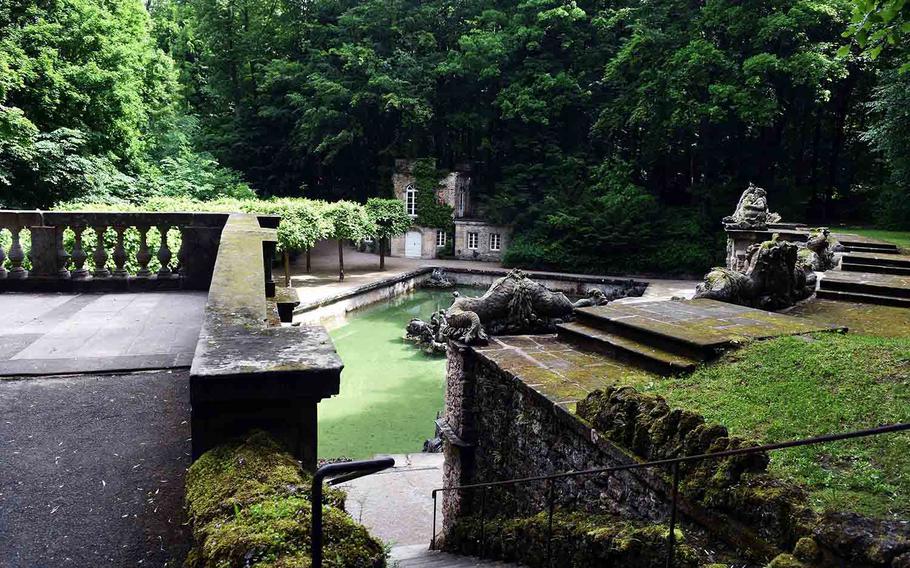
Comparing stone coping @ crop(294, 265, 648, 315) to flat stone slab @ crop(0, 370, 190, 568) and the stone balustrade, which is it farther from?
flat stone slab @ crop(0, 370, 190, 568)

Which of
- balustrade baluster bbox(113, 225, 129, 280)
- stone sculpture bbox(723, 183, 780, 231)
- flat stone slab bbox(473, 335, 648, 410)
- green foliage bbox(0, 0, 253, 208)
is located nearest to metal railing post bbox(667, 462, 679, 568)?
flat stone slab bbox(473, 335, 648, 410)

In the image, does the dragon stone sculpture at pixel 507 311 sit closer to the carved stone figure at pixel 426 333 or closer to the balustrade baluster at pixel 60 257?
the balustrade baluster at pixel 60 257

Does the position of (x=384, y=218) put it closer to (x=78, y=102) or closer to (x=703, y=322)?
(x=78, y=102)

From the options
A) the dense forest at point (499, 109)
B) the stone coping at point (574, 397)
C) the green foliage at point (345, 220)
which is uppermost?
the dense forest at point (499, 109)

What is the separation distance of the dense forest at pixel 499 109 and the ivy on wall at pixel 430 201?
6.64 feet

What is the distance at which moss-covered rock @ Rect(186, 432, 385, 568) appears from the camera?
179 cm

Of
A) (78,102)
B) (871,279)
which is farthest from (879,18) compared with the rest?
(78,102)

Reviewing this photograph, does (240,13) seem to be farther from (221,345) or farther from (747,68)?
(221,345)

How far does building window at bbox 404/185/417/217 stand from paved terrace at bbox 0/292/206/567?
1293 inches

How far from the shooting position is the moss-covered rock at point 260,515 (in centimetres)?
179

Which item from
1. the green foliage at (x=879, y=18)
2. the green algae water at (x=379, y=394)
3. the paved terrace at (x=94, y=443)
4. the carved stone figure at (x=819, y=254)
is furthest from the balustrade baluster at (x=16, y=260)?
the carved stone figure at (x=819, y=254)

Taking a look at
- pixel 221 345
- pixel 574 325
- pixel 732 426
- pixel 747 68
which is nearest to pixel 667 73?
pixel 747 68

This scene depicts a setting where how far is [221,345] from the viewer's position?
278 centimetres

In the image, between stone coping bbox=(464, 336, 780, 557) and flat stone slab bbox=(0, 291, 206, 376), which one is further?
flat stone slab bbox=(0, 291, 206, 376)
